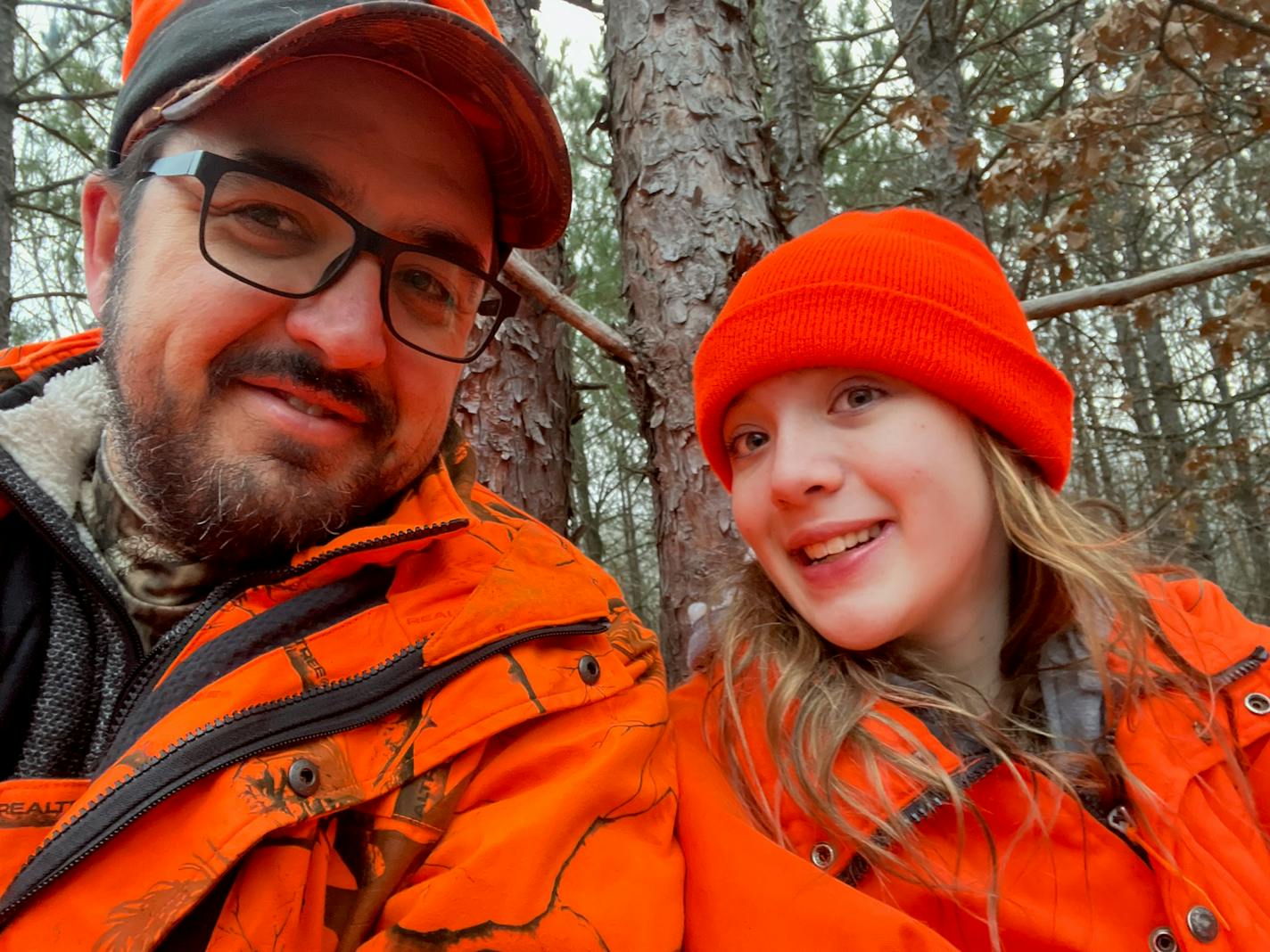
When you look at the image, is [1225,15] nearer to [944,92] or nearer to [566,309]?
[566,309]

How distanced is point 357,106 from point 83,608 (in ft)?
3.15

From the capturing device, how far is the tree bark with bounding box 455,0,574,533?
245 centimetres

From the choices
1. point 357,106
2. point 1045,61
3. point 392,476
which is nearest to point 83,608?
point 392,476

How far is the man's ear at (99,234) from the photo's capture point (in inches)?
59.1

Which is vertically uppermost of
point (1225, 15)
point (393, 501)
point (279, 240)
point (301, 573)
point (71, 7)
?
point (71, 7)

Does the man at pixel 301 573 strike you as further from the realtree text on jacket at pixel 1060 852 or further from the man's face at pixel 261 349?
the realtree text on jacket at pixel 1060 852

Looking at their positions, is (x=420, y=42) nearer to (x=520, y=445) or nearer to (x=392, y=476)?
(x=392, y=476)

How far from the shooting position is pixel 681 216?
7.75ft

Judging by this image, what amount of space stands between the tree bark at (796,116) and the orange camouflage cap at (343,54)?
1669 mm

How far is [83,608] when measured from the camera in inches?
53.1

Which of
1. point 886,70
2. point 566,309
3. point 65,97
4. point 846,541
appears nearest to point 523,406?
point 566,309

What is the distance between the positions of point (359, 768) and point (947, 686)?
107 cm

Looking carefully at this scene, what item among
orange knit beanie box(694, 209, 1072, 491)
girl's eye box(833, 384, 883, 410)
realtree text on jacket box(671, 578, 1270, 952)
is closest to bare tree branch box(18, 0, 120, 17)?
orange knit beanie box(694, 209, 1072, 491)

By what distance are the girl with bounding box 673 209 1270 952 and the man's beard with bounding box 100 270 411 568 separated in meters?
0.74
